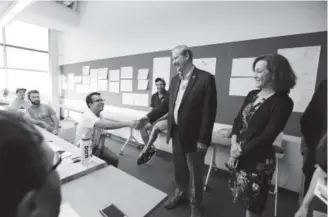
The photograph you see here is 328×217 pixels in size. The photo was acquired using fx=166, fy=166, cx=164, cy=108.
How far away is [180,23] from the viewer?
9.50ft

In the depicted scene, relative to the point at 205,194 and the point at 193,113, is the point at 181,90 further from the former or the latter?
the point at 205,194

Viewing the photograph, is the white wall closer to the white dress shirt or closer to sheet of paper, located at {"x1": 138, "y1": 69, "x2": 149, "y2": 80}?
sheet of paper, located at {"x1": 138, "y1": 69, "x2": 149, "y2": 80}

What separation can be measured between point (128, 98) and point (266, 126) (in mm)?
3185

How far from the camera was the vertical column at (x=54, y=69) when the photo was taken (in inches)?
235

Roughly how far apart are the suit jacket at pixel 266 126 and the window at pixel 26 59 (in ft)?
23.6

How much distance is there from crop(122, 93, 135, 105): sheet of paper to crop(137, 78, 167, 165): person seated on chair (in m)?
0.72

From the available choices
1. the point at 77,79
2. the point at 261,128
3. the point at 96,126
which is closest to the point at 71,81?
the point at 77,79

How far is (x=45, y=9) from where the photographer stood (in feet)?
14.3

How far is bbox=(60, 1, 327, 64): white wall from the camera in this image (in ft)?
6.53

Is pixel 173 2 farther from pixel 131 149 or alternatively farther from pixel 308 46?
pixel 131 149

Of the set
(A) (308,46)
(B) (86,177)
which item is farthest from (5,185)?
(A) (308,46)

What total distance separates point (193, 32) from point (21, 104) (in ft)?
11.8

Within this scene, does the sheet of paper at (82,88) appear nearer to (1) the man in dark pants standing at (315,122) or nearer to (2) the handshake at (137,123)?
(2) the handshake at (137,123)

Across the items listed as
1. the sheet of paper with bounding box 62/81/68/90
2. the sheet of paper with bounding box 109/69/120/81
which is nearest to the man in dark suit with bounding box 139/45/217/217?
the sheet of paper with bounding box 109/69/120/81
